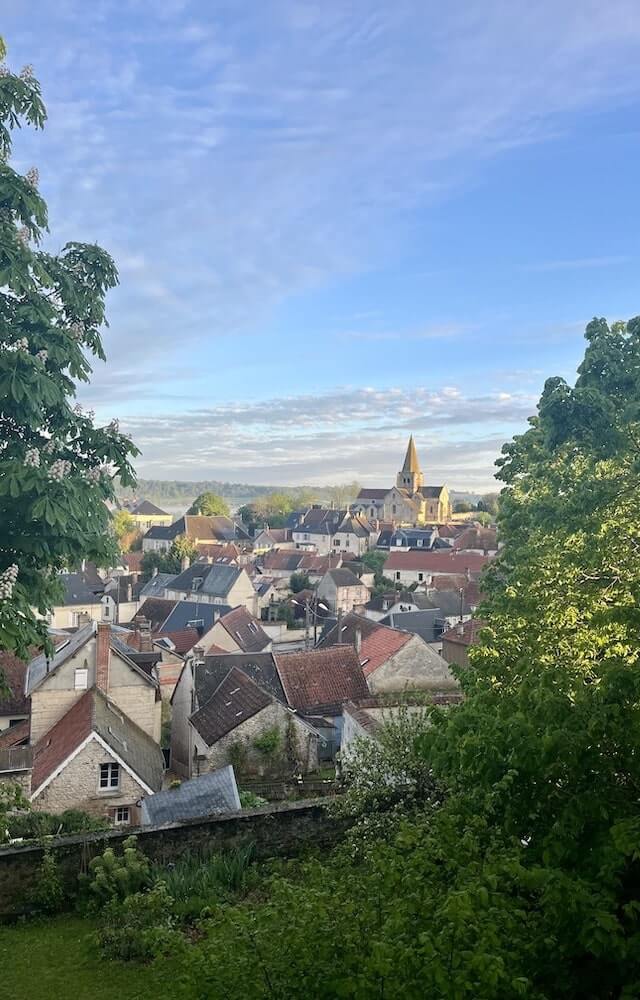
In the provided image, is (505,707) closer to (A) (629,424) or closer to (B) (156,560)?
(A) (629,424)

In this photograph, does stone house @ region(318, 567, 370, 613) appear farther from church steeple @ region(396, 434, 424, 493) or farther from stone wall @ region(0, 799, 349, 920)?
church steeple @ region(396, 434, 424, 493)

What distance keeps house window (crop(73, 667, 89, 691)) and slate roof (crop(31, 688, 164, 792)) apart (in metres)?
0.47

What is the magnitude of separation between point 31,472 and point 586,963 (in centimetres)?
671

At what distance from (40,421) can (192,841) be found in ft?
25.7

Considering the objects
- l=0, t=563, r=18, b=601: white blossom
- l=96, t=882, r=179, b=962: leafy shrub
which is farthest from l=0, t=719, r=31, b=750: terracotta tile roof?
l=0, t=563, r=18, b=601: white blossom

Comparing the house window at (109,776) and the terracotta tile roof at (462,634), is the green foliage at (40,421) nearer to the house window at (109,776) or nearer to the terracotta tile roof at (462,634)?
the house window at (109,776)

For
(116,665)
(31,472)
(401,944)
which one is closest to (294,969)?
(401,944)

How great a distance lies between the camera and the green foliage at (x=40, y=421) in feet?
26.3

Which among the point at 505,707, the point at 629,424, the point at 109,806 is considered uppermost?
the point at 629,424

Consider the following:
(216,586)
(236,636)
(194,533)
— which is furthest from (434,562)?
(236,636)

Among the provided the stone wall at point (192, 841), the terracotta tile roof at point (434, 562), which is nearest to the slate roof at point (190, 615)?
the terracotta tile roof at point (434, 562)

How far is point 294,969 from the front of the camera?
5324 millimetres

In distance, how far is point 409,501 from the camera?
132625 mm

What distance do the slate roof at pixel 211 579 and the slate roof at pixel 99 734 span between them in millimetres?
36623
